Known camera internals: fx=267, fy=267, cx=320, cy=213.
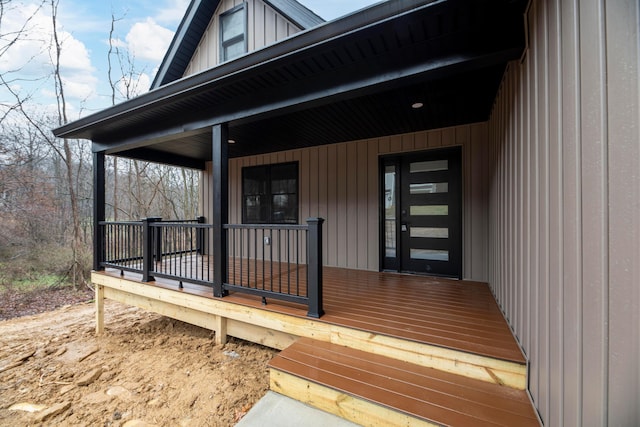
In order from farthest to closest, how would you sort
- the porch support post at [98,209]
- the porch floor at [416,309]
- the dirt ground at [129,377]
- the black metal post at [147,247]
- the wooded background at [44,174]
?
the wooded background at [44,174] → the porch support post at [98,209] → the black metal post at [147,247] → the dirt ground at [129,377] → the porch floor at [416,309]

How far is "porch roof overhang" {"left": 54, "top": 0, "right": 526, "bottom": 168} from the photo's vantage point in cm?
185

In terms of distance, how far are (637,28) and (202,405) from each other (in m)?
3.52

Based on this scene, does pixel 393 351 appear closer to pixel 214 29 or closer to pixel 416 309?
pixel 416 309

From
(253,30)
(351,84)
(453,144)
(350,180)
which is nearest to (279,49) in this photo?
(351,84)

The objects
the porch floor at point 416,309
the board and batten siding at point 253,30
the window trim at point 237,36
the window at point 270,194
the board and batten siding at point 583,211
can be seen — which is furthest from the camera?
the window at point 270,194

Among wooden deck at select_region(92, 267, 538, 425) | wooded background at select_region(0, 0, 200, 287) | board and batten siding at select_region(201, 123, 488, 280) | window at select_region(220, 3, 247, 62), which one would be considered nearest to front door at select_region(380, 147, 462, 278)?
board and batten siding at select_region(201, 123, 488, 280)

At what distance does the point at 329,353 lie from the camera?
2225 millimetres

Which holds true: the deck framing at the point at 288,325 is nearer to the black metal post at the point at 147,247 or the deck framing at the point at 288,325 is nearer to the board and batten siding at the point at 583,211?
the black metal post at the point at 147,247

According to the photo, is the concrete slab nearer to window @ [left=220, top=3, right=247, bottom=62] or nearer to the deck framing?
the deck framing

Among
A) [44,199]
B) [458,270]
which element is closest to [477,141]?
[458,270]

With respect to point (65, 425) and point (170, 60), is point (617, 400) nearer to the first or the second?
point (65, 425)

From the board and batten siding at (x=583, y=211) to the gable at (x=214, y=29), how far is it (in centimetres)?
412

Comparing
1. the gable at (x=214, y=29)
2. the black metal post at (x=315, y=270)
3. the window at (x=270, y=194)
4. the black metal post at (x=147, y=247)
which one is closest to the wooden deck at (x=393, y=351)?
the black metal post at (x=315, y=270)

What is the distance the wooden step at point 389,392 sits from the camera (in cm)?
152
